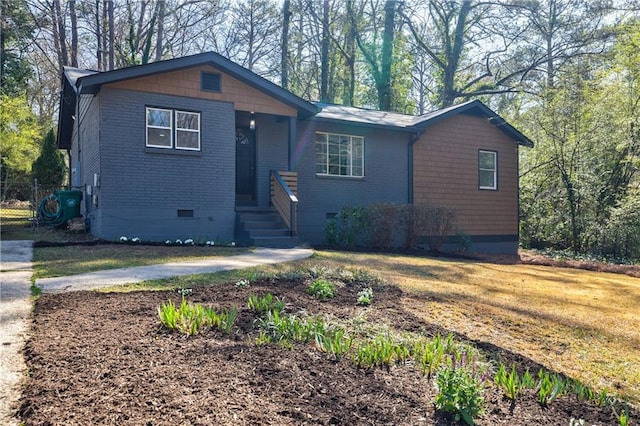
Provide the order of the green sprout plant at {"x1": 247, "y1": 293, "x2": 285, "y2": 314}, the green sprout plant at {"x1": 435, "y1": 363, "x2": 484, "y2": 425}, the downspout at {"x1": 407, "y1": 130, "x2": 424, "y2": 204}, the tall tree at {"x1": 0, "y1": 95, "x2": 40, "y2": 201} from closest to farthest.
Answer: the green sprout plant at {"x1": 435, "y1": 363, "x2": 484, "y2": 425} < the green sprout plant at {"x1": 247, "y1": 293, "x2": 285, "y2": 314} < the downspout at {"x1": 407, "y1": 130, "x2": 424, "y2": 204} < the tall tree at {"x1": 0, "y1": 95, "x2": 40, "y2": 201}

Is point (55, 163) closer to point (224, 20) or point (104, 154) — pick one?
point (224, 20)

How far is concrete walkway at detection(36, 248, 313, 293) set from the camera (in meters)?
4.72

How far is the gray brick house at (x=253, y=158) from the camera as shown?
965 centimetres

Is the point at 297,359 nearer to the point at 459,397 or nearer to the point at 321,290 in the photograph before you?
the point at 459,397

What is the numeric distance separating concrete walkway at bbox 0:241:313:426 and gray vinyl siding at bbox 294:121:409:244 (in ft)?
9.73

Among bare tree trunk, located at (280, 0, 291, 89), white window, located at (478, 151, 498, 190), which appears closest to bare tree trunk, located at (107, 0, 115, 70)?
bare tree trunk, located at (280, 0, 291, 89)

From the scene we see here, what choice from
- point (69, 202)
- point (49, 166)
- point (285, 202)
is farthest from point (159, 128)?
point (49, 166)

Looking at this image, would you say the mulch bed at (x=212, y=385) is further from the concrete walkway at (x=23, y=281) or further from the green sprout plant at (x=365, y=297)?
the green sprout plant at (x=365, y=297)

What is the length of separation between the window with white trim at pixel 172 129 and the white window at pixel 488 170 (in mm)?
9437

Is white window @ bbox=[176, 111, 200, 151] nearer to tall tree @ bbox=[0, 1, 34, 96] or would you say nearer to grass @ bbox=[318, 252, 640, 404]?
grass @ bbox=[318, 252, 640, 404]

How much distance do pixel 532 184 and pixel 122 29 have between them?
69.7 ft

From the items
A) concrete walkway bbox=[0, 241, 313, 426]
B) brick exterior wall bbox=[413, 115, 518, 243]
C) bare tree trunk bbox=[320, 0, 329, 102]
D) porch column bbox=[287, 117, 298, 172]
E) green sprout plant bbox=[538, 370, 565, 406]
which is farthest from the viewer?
bare tree trunk bbox=[320, 0, 329, 102]

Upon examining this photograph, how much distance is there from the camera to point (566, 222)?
608 inches

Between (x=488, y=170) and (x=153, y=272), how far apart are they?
12597 millimetres
